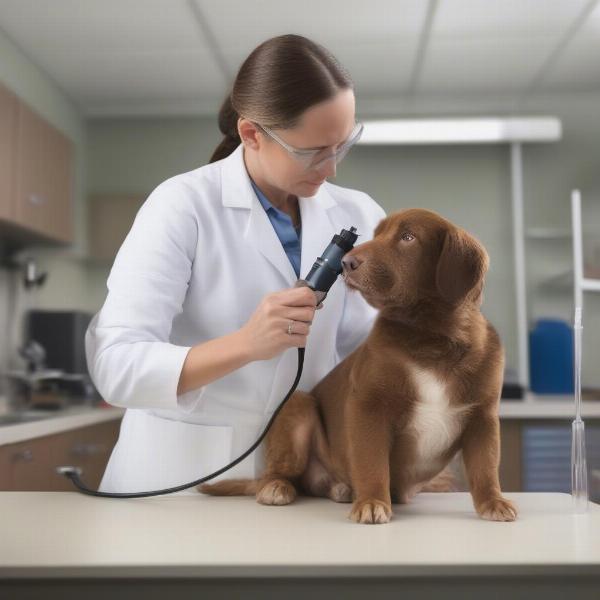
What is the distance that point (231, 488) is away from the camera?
1.01 metres

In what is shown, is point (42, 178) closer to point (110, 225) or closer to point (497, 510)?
point (110, 225)

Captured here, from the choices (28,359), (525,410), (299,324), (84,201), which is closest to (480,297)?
(299,324)

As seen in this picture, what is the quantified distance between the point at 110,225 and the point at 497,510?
3.48m

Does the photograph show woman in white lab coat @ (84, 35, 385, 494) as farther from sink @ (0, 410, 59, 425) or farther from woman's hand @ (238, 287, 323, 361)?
sink @ (0, 410, 59, 425)

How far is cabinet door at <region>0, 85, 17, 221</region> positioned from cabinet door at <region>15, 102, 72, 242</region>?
0.04 metres

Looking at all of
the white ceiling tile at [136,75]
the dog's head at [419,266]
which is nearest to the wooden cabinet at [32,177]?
the white ceiling tile at [136,75]

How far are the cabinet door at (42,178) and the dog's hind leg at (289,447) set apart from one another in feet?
7.64

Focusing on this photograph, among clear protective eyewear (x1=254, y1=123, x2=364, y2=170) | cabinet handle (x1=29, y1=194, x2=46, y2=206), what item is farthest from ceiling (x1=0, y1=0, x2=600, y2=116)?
clear protective eyewear (x1=254, y1=123, x2=364, y2=170)

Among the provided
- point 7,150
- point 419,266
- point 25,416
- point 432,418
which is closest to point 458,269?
point 419,266

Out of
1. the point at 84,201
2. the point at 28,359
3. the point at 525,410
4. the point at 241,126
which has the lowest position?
the point at 525,410

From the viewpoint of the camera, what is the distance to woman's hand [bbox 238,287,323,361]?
0.87 m

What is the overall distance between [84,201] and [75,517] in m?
3.51

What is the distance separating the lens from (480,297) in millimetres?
892

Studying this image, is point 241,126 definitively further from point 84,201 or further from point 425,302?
point 84,201
